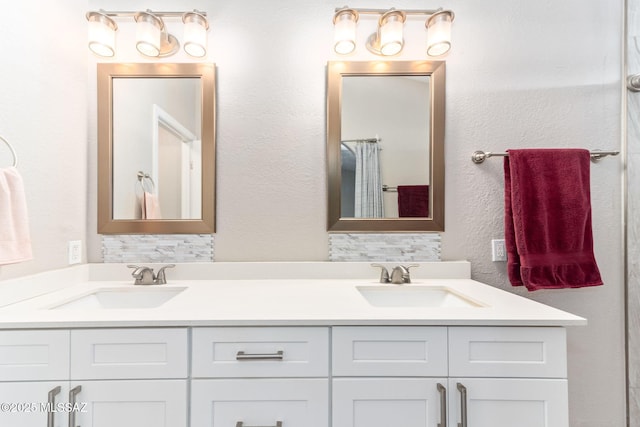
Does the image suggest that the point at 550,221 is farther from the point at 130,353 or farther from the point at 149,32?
the point at 149,32

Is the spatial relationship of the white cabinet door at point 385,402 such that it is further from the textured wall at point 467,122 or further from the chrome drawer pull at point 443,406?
the textured wall at point 467,122

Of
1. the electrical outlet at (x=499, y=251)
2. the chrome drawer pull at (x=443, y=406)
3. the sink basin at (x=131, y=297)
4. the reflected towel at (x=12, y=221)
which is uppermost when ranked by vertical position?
the reflected towel at (x=12, y=221)

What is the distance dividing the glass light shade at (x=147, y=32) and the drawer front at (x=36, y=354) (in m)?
1.14

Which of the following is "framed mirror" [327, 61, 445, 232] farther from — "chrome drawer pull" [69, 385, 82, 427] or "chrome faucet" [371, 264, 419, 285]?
"chrome drawer pull" [69, 385, 82, 427]

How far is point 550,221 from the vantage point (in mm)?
1284

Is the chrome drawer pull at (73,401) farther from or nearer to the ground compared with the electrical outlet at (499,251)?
nearer to the ground

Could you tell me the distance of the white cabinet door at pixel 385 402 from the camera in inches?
33.3

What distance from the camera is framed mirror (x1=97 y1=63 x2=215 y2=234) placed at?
1.38 meters

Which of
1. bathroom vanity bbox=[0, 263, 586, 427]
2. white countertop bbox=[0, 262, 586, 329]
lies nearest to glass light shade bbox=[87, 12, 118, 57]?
white countertop bbox=[0, 262, 586, 329]

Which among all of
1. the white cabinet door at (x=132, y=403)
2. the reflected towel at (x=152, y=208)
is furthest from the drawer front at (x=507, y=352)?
the reflected towel at (x=152, y=208)

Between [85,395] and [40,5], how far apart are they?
1.36m

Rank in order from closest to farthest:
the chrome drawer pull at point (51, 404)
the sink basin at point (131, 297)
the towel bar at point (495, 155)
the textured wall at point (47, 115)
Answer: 1. the chrome drawer pull at point (51, 404)
2. the textured wall at point (47, 115)
3. the sink basin at point (131, 297)
4. the towel bar at point (495, 155)

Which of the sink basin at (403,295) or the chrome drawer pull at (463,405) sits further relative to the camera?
the sink basin at (403,295)

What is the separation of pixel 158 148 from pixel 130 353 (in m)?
0.90
